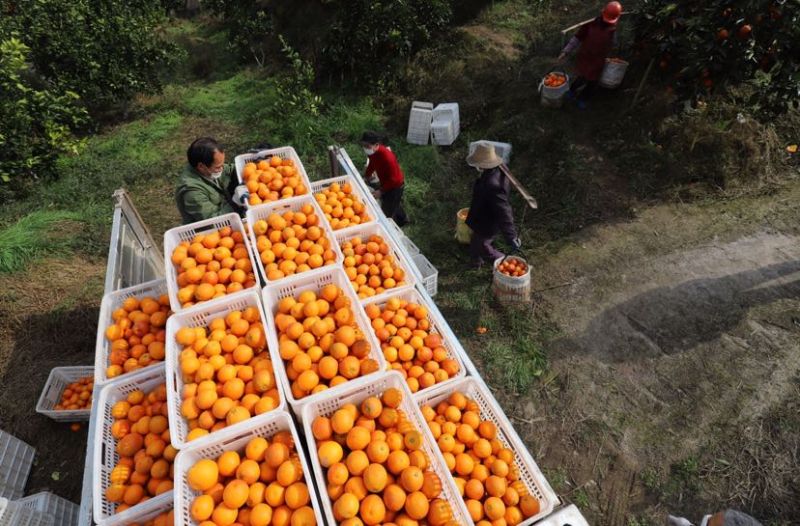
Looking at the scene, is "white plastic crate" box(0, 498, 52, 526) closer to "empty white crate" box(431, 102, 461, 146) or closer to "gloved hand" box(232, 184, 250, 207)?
"gloved hand" box(232, 184, 250, 207)

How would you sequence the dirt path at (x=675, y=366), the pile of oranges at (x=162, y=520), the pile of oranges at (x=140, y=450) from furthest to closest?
the dirt path at (x=675, y=366) → the pile of oranges at (x=140, y=450) → the pile of oranges at (x=162, y=520)

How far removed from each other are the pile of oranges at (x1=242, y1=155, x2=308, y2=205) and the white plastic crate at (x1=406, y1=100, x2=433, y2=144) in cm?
489

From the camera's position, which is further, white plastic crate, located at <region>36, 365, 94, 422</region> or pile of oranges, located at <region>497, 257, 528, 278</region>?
pile of oranges, located at <region>497, 257, 528, 278</region>

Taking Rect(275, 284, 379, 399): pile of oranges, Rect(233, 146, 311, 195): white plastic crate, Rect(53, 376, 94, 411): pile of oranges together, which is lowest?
Rect(53, 376, 94, 411): pile of oranges

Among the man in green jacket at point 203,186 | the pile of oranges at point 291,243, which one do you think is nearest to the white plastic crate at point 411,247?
the pile of oranges at point 291,243

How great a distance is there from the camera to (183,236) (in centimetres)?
382

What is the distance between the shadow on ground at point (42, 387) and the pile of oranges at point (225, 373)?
293 cm

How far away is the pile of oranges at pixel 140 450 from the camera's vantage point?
2365 millimetres

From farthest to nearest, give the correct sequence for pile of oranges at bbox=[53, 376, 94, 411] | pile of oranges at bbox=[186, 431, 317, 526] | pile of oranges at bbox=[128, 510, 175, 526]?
pile of oranges at bbox=[53, 376, 94, 411]
pile of oranges at bbox=[128, 510, 175, 526]
pile of oranges at bbox=[186, 431, 317, 526]

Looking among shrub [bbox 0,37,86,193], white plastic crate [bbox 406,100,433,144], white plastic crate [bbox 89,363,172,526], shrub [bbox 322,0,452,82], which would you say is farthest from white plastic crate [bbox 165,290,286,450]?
shrub [bbox 322,0,452,82]

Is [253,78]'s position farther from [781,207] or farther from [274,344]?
[781,207]

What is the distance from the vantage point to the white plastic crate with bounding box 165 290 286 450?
7.87ft

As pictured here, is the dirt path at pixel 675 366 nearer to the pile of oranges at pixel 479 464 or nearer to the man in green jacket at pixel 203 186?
the pile of oranges at pixel 479 464

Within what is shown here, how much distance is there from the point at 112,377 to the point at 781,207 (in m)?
9.53
